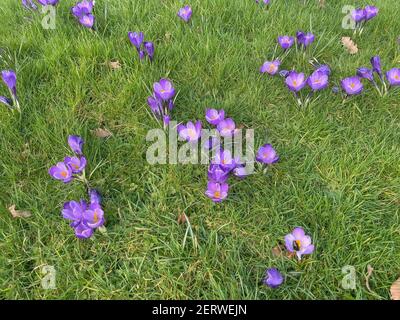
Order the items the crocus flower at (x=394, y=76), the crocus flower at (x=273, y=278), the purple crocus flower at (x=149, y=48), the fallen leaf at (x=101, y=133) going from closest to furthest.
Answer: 1. the crocus flower at (x=273, y=278)
2. the fallen leaf at (x=101, y=133)
3. the crocus flower at (x=394, y=76)
4. the purple crocus flower at (x=149, y=48)

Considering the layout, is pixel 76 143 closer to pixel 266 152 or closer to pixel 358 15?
pixel 266 152

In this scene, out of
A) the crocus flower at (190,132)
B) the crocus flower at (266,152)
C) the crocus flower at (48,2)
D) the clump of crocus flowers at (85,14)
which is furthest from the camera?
the crocus flower at (48,2)

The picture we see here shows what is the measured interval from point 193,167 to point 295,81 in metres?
0.90

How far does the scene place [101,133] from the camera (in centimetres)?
253

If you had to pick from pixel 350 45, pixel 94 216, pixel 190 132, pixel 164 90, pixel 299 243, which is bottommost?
pixel 299 243

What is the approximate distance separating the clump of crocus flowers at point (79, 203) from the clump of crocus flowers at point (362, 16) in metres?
2.29

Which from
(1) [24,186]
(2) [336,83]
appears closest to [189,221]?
(1) [24,186]

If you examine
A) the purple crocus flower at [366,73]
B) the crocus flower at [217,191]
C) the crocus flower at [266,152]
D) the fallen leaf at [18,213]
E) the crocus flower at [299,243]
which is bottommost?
the crocus flower at [299,243]

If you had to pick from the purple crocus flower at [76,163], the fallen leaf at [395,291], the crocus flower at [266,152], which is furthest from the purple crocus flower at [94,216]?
the fallen leaf at [395,291]

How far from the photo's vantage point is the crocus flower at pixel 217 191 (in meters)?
2.12

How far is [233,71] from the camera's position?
2.85 metres

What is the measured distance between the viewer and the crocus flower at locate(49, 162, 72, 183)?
214 cm

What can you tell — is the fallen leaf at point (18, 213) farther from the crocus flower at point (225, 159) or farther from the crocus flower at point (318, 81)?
the crocus flower at point (318, 81)

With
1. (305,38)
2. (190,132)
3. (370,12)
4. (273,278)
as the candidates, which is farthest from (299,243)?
(370,12)
